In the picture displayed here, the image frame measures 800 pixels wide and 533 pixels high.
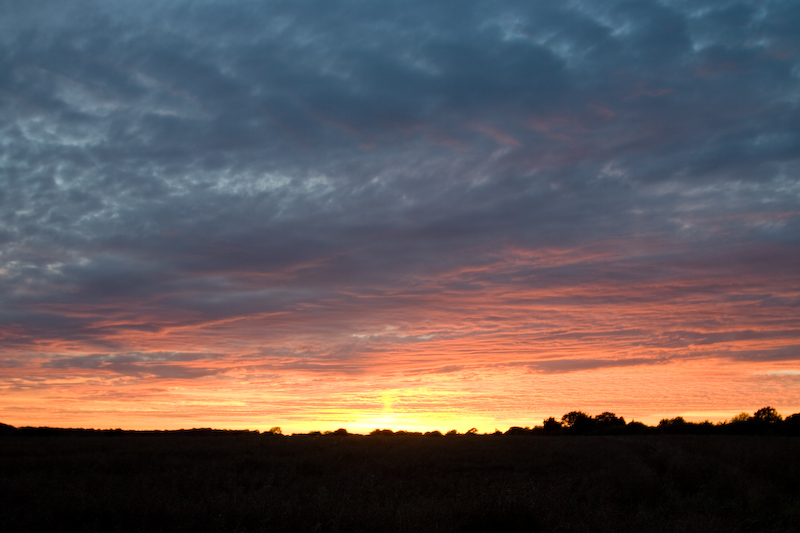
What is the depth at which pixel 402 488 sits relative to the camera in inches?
527

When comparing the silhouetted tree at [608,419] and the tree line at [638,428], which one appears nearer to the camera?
the tree line at [638,428]

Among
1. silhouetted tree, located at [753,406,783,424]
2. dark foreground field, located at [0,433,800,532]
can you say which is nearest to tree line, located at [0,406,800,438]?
silhouetted tree, located at [753,406,783,424]

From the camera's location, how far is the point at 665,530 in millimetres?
8859

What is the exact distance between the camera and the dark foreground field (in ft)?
29.4

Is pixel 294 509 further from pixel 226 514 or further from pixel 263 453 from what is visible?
pixel 263 453

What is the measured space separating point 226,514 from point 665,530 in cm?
791

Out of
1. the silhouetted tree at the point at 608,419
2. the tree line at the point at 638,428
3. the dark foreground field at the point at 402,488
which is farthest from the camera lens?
the silhouetted tree at the point at 608,419

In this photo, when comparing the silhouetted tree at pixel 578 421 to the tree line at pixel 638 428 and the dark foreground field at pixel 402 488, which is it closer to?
the tree line at pixel 638 428

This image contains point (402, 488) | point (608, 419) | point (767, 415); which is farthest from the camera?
point (608, 419)

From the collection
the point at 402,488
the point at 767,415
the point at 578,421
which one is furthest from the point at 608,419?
the point at 402,488

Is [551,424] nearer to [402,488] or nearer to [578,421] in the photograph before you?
[578,421]

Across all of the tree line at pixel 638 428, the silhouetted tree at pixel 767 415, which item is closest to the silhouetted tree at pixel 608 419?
the tree line at pixel 638 428

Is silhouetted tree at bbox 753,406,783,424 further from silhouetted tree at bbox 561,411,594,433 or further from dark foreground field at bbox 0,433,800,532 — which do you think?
dark foreground field at bbox 0,433,800,532

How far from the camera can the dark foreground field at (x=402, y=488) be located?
8953 mm
